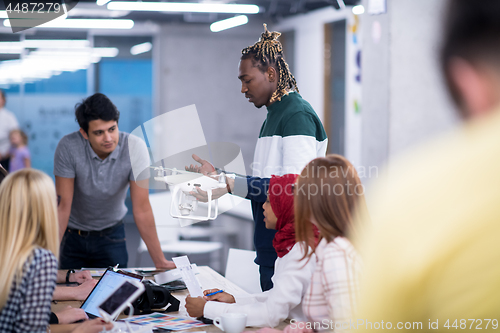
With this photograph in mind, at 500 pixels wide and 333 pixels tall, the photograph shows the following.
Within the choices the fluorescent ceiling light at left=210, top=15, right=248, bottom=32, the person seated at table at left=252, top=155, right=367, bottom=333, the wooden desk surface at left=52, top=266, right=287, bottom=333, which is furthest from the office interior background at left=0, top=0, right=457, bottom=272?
the person seated at table at left=252, top=155, right=367, bottom=333

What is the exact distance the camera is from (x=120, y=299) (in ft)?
4.27

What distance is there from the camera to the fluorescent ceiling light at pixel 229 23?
611 cm

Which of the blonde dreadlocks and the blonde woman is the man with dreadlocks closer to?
the blonde dreadlocks

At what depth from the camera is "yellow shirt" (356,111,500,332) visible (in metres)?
0.31

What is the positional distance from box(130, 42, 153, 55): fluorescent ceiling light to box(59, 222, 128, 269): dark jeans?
212 inches

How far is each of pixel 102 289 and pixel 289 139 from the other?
0.89m

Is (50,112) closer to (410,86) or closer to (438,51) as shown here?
(410,86)

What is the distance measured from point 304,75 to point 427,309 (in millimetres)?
6713

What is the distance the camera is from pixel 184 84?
7.35 meters

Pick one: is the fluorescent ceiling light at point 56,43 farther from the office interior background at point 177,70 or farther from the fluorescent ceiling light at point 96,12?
the fluorescent ceiling light at point 96,12

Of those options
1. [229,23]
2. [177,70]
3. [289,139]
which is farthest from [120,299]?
[177,70]

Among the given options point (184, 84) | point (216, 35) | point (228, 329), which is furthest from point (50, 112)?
point (228, 329)

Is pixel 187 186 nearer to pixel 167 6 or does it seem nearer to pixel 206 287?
pixel 206 287

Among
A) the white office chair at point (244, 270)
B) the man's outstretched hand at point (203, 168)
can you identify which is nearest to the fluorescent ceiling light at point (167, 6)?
the white office chair at point (244, 270)
